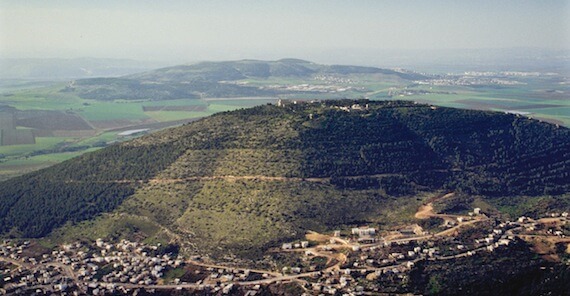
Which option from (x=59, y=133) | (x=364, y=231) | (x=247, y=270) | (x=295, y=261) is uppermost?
(x=59, y=133)

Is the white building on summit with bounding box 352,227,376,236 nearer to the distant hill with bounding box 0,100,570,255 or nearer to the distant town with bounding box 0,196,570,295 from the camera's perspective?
the distant town with bounding box 0,196,570,295

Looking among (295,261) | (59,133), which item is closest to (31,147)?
(59,133)

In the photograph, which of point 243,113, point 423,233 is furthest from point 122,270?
point 243,113

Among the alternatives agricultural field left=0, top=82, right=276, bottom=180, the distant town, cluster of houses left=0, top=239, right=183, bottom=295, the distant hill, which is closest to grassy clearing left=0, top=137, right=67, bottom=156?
agricultural field left=0, top=82, right=276, bottom=180

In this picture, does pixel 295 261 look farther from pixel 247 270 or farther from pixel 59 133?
pixel 59 133

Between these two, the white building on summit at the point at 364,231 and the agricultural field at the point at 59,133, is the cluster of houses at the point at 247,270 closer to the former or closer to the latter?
the white building on summit at the point at 364,231

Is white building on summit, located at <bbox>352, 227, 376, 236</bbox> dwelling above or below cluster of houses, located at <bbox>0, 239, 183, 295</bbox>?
above

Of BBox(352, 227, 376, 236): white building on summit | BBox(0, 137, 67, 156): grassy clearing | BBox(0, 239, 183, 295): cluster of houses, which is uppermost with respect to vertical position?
BBox(0, 137, 67, 156): grassy clearing
